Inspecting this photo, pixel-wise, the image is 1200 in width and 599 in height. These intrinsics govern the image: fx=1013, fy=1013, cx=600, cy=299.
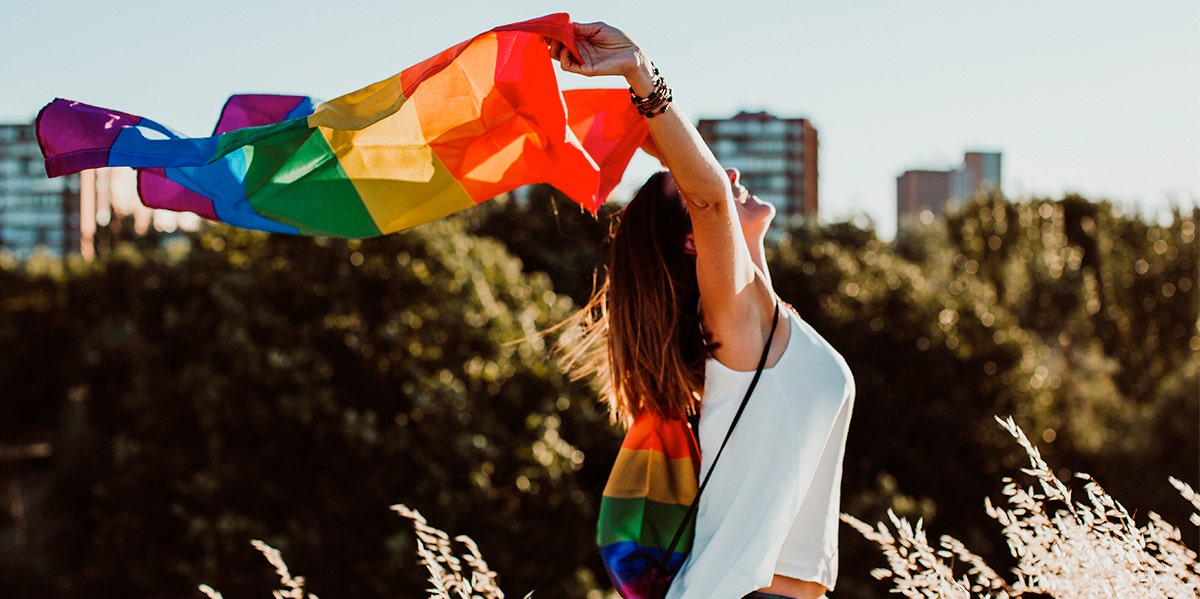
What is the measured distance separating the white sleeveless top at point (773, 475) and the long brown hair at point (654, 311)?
0.26 feet

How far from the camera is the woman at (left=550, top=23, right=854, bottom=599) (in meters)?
1.87

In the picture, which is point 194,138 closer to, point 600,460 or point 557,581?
point 557,581

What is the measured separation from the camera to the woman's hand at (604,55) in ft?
5.98

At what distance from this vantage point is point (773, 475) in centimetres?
197

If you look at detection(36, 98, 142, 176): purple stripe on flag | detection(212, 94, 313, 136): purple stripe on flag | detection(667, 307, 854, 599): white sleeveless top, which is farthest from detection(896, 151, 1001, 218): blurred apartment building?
detection(36, 98, 142, 176): purple stripe on flag

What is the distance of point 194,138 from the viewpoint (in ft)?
8.12

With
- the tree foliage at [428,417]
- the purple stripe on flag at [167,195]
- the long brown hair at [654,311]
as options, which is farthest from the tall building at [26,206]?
the long brown hair at [654,311]

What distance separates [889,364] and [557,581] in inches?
231

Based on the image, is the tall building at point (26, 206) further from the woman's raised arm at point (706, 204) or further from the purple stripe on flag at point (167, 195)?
the woman's raised arm at point (706, 204)

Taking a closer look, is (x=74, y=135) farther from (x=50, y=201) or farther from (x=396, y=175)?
(x=50, y=201)

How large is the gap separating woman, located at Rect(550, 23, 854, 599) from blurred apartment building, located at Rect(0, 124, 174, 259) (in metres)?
40.1

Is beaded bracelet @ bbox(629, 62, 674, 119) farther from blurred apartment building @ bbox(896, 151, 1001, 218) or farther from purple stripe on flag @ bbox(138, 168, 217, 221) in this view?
blurred apartment building @ bbox(896, 151, 1001, 218)

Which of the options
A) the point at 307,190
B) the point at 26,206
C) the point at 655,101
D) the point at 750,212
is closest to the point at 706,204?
the point at 655,101

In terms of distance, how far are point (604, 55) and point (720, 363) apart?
67 centimetres
